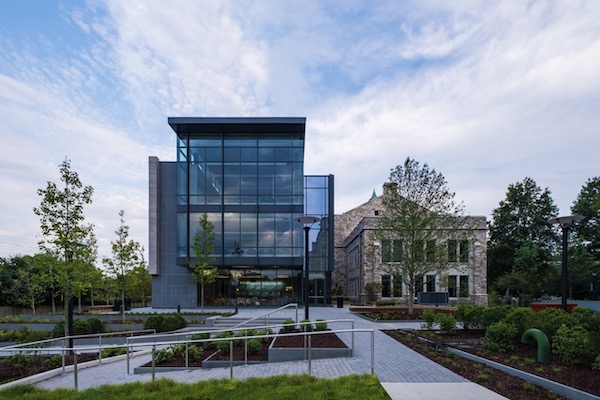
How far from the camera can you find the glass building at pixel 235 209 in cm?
3147

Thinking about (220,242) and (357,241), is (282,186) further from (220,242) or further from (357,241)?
(357,241)

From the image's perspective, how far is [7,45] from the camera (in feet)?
37.6

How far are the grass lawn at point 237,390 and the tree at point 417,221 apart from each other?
16.6m

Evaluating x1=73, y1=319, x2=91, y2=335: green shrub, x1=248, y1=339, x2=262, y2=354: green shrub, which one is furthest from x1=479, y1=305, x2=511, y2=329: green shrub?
x1=73, y1=319, x2=91, y2=335: green shrub

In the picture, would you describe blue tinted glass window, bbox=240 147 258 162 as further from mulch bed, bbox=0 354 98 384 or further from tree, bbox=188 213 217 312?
mulch bed, bbox=0 354 98 384

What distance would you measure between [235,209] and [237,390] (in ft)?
82.4

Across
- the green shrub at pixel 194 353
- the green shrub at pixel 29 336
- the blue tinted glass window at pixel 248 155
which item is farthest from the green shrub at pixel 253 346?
the blue tinted glass window at pixel 248 155

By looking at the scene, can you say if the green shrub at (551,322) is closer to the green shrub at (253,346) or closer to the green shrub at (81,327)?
the green shrub at (253,346)

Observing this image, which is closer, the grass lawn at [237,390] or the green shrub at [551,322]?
the grass lawn at [237,390]

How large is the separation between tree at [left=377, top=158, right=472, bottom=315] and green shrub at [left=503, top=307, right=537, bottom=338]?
35.6 feet

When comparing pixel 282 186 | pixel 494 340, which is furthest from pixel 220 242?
pixel 494 340

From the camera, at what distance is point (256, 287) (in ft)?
109

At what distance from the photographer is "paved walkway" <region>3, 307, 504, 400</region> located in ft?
23.7

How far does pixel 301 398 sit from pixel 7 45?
1280cm
